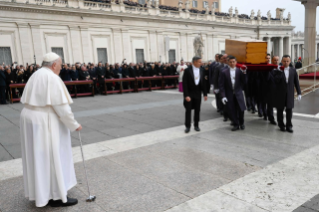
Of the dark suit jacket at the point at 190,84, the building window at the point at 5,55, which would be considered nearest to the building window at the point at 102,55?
the building window at the point at 5,55

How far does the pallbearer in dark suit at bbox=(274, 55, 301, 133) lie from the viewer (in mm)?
6816

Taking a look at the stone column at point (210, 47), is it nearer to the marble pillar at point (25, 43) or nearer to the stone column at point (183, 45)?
the stone column at point (183, 45)

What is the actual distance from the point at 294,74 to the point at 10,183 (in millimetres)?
6776

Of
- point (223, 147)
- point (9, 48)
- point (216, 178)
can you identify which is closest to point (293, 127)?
point (223, 147)

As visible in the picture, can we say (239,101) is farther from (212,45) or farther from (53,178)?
(212,45)

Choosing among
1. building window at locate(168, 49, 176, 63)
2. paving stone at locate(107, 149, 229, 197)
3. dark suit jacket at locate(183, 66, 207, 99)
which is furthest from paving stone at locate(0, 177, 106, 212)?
building window at locate(168, 49, 176, 63)

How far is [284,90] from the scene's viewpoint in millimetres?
6840

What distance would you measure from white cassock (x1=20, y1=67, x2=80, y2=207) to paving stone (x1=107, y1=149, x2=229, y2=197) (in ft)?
5.06

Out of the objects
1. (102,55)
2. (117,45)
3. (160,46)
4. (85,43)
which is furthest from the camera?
(160,46)

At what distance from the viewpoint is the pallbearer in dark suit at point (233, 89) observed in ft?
23.4

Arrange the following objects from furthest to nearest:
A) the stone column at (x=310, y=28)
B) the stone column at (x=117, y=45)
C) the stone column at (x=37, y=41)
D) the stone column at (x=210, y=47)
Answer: the stone column at (x=210, y=47), the stone column at (x=117, y=45), the stone column at (x=37, y=41), the stone column at (x=310, y=28)

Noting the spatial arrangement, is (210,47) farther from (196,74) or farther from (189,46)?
(196,74)

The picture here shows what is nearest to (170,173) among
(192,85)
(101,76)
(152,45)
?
(192,85)

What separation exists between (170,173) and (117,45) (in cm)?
2729
